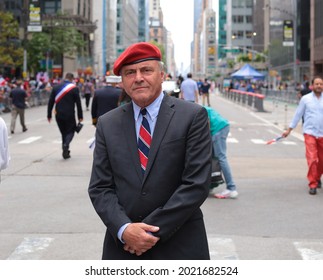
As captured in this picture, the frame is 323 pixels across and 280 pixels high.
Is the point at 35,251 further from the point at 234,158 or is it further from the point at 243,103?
the point at 243,103

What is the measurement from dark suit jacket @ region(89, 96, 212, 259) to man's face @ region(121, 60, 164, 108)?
0.34 ft

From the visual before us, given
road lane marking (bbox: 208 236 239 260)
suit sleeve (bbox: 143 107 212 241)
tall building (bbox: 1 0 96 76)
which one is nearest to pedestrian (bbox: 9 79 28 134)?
tall building (bbox: 1 0 96 76)

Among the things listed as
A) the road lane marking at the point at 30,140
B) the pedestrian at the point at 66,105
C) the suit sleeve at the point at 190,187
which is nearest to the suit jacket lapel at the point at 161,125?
the suit sleeve at the point at 190,187

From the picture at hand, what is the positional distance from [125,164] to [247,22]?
157 meters

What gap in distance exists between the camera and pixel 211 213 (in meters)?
8.68

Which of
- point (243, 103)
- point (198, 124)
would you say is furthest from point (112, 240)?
point (243, 103)

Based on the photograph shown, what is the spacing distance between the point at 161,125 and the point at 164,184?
1.00 ft

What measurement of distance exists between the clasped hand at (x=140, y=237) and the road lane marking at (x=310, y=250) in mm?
3666

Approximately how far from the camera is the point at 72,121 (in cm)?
1437

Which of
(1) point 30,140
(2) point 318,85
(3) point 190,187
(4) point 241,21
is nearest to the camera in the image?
(3) point 190,187

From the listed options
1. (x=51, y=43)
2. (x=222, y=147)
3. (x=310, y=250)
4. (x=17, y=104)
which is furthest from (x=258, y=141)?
(x=51, y=43)

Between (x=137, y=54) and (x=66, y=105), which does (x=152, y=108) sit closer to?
(x=137, y=54)

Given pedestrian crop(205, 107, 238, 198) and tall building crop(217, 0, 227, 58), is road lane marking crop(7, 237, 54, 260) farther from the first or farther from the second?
tall building crop(217, 0, 227, 58)

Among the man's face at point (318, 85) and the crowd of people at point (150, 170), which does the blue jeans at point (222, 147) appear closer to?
the man's face at point (318, 85)
